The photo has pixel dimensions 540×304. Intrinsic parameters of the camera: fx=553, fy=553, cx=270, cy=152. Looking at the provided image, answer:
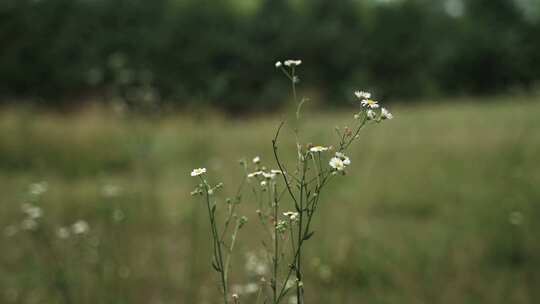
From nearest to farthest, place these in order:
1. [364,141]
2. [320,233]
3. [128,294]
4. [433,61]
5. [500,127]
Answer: [128,294] < [320,233] < [364,141] < [500,127] < [433,61]

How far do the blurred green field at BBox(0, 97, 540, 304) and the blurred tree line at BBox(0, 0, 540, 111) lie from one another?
7533 mm

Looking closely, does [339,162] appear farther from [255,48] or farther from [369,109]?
[255,48]

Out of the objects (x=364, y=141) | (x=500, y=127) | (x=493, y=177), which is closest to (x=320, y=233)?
(x=493, y=177)

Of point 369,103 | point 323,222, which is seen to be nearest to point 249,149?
point 323,222

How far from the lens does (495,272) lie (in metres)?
3.13

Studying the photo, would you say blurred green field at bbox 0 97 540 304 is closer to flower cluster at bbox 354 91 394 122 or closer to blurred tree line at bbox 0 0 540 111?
flower cluster at bbox 354 91 394 122

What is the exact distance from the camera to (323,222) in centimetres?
387

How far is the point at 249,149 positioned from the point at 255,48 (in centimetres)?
967

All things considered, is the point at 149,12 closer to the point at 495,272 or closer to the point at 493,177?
the point at 493,177

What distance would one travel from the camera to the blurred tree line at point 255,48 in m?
15.2

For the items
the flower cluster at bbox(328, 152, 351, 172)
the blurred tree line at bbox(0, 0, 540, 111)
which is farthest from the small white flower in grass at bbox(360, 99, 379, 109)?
the blurred tree line at bbox(0, 0, 540, 111)

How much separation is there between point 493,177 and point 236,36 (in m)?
13.1

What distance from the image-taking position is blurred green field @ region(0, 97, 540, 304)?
9.63 ft

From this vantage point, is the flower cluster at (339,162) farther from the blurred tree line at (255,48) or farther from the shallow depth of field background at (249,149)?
the blurred tree line at (255,48)
